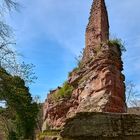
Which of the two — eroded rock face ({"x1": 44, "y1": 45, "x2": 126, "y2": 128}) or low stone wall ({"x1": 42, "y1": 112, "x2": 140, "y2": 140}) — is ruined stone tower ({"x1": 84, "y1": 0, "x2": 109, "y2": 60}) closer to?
eroded rock face ({"x1": 44, "y1": 45, "x2": 126, "y2": 128})

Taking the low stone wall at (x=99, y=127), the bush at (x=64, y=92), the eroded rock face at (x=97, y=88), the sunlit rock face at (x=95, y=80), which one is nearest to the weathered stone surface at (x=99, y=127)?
the low stone wall at (x=99, y=127)

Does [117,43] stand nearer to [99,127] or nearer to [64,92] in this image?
[64,92]

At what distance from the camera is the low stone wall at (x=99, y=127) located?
639cm

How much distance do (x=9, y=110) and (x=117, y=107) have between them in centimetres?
1324

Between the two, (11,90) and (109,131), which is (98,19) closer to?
(11,90)

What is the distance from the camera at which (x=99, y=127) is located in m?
6.38

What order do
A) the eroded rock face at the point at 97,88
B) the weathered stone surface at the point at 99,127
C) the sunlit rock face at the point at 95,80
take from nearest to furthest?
1. the weathered stone surface at the point at 99,127
2. the eroded rock face at the point at 97,88
3. the sunlit rock face at the point at 95,80

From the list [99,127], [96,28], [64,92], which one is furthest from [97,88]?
[99,127]

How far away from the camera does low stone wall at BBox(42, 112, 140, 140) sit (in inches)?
251

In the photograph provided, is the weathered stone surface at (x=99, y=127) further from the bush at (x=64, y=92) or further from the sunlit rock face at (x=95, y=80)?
the bush at (x=64, y=92)

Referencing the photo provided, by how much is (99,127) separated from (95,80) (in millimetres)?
17594

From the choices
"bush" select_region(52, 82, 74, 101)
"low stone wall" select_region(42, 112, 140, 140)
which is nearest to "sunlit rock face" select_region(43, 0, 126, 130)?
"bush" select_region(52, 82, 74, 101)

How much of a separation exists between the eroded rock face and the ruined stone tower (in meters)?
1.65

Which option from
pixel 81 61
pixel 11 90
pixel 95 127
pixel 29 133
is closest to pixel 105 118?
pixel 95 127
